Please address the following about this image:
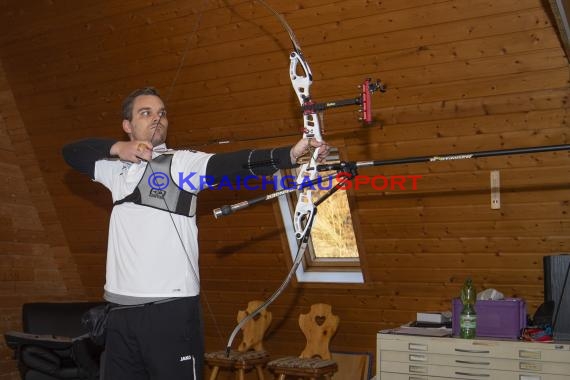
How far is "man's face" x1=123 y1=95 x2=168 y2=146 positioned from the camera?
97.6 inches

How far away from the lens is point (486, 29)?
3.44 metres

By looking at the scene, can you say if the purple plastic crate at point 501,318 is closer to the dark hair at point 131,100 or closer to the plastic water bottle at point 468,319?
the plastic water bottle at point 468,319

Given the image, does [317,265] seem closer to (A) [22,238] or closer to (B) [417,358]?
(B) [417,358]

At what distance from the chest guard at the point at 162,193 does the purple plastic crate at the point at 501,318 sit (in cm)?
213

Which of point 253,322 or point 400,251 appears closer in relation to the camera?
point 400,251

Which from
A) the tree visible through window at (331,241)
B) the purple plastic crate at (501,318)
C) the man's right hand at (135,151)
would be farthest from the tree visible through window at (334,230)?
the man's right hand at (135,151)

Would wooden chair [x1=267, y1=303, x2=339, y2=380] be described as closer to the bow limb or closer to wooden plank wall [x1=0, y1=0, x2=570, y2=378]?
wooden plank wall [x1=0, y1=0, x2=570, y2=378]

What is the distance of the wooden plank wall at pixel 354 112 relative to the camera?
3580 millimetres

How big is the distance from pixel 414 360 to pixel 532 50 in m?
1.76

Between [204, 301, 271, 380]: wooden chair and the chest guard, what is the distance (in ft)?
8.66

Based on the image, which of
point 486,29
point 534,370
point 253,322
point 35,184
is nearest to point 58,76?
point 35,184

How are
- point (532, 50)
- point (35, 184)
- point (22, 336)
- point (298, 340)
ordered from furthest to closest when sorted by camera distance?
point (35, 184)
point (298, 340)
point (22, 336)
point (532, 50)

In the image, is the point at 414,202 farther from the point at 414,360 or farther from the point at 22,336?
the point at 22,336

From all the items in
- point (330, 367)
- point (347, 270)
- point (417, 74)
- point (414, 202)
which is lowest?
point (330, 367)
